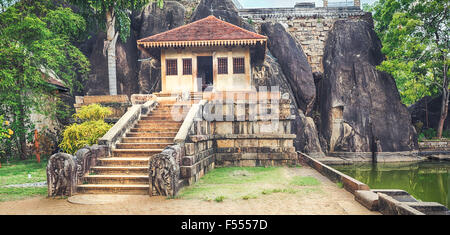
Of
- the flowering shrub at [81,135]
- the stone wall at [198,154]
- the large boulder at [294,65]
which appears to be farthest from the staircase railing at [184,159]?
the large boulder at [294,65]

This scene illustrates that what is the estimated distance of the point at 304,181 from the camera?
8492 mm

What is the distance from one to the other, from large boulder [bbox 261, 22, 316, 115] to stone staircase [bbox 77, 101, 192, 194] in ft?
40.3

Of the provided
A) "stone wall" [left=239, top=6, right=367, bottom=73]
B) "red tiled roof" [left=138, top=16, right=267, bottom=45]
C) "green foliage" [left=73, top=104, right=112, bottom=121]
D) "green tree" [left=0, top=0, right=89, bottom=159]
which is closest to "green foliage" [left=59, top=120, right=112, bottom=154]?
"green foliage" [left=73, top=104, right=112, bottom=121]

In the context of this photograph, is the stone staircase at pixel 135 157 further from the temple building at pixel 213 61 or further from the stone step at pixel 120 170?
the temple building at pixel 213 61

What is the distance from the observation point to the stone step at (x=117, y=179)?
23.6 feet

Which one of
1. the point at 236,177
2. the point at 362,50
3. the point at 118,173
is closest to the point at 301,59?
the point at 362,50

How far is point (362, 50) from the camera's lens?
2206 cm

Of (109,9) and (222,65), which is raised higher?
(109,9)

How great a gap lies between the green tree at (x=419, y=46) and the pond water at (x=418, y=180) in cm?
657

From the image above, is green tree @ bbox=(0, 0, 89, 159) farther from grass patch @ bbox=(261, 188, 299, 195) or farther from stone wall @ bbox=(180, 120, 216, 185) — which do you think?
grass patch @ bbox=(261, 188, 299, 195)

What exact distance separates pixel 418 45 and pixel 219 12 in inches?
593

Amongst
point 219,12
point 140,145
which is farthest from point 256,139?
point 219,12

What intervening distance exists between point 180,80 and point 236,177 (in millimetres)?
8900

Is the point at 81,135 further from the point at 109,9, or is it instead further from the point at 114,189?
the point at 109,9
